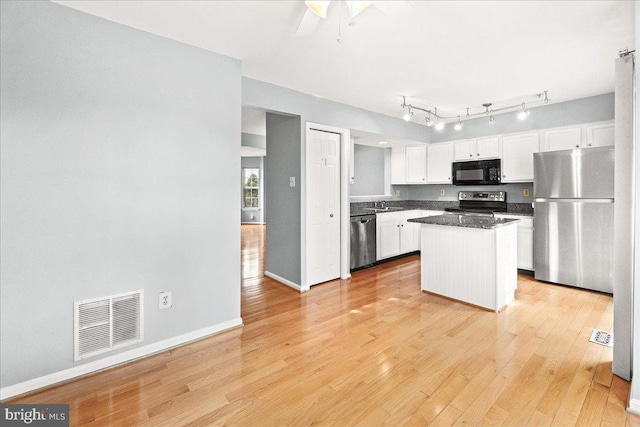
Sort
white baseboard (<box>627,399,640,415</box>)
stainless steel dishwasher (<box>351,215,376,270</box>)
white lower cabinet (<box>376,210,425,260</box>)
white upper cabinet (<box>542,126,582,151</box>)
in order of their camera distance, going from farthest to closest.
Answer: white lower cabinet (<box>376,210,425,260</box>)
stainless steel dishwasher (<box>351,215,376,270</box>)
white upper cabinet (<box>542,126,582,151</box>)
white baseboard (<box>627,399,640,415</box>)

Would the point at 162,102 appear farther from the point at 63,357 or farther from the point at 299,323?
the point at 299,323

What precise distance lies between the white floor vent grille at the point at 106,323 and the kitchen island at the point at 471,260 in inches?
114

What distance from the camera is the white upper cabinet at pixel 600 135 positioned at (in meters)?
3.94

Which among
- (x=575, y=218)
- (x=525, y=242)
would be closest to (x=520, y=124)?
(x=575, y=218)

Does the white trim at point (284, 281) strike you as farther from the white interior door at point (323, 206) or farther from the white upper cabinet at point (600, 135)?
the white upper cabinet at point (600, 135)

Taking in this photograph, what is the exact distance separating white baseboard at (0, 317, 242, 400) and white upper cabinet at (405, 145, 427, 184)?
177 inches

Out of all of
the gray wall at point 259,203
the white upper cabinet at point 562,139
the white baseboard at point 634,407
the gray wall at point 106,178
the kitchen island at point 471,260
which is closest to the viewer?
the white baseboard at point 634,407

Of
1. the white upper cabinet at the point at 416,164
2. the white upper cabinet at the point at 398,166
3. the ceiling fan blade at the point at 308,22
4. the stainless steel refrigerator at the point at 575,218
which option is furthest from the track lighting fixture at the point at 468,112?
the ceiling fan blade at the point at 308,22

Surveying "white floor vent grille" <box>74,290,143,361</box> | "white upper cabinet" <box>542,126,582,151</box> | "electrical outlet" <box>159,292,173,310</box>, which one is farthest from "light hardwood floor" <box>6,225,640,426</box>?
"white upper cabinet" <box>542,126,582,151</box>

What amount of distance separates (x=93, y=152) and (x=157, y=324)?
1402 millimetres

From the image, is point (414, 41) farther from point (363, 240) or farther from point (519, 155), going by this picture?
point (519, 155)

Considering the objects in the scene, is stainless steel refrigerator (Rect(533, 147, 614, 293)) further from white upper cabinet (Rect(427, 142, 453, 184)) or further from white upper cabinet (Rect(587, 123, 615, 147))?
white upper cabinet (Rect(427, 142, 453, 184))

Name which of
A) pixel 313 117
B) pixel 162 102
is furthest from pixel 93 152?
pixel 313 117

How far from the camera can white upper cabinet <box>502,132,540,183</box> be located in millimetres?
4578
